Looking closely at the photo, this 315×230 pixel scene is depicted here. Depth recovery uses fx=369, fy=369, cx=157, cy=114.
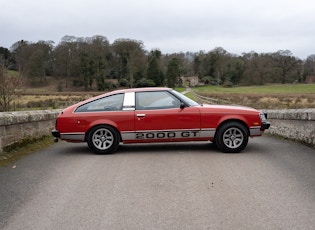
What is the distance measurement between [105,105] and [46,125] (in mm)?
3170

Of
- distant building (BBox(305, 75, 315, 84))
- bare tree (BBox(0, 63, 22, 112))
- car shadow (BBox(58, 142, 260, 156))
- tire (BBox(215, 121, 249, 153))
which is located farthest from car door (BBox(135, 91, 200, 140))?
distant building (BBox(305, 75, 315, 84))

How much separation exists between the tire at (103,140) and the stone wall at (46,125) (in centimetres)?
174

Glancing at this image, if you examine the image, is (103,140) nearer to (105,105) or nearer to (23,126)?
(105,105)

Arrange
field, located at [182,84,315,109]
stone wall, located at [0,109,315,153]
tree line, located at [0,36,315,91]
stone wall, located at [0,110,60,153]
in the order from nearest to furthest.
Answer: stone wall, located at [0,110,60,153], stone wall, located at [0,109,315,153], field, located at [182,84,315,109], tree line, located at [0,36,315,91]

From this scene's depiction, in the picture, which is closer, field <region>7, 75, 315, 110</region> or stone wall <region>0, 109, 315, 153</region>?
stone wall <region>0, 109, 315, 153</region>

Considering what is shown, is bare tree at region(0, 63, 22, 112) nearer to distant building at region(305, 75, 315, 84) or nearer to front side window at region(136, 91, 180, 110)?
front side window at region(136, 91, 180, 110)

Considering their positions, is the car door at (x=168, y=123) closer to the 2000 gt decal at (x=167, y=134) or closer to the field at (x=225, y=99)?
the 2000 gt decal at (x=167, y=134)

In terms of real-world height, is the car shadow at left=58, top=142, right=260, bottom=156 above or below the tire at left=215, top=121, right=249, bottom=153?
below

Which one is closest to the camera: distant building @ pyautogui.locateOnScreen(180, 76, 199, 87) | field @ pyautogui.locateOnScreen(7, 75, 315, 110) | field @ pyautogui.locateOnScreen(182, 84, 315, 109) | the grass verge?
the grass verge

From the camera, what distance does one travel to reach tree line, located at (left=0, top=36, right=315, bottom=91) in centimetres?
9119

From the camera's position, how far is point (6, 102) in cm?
2344

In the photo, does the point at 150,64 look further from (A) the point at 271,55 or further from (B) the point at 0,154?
(B) the point at 0,154

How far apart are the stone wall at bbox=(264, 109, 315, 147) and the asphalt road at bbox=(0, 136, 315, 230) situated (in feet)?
2.85

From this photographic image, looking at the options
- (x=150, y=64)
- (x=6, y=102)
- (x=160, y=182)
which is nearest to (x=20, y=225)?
(x=160, y=182)
